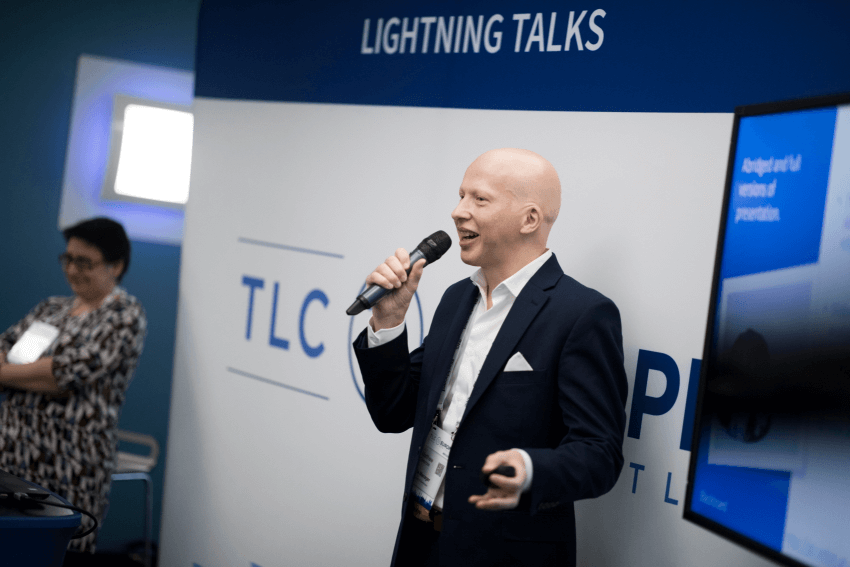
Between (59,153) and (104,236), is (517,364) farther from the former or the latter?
(59,153)

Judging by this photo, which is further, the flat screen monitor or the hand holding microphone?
the hand holding microphone

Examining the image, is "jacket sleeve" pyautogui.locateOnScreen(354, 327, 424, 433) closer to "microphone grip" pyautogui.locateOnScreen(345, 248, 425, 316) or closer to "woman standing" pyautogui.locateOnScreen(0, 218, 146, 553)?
"microphone grip" pyautogui.locateOnScreen(345, 248, 425, 316)

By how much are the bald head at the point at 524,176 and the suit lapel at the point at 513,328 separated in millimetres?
163

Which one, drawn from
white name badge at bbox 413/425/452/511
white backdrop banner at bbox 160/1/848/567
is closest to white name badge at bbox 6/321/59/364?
white backdrop banner at bbox 160/1/848/567

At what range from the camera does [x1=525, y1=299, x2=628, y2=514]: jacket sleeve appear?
147cm

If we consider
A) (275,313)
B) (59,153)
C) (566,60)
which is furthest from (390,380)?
(59,153)

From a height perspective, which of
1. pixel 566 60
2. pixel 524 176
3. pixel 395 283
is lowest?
pixel 395 283

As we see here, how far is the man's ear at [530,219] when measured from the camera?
5.91ft

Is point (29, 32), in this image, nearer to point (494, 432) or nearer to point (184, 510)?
point (184, 510)

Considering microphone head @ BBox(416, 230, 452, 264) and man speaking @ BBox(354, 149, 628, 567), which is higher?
microphone head @ BBox(416, 230, 452, 264)

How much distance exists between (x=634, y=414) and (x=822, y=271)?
0.80 metres

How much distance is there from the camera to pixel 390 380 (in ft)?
6.28

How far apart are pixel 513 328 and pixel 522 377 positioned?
0.11m

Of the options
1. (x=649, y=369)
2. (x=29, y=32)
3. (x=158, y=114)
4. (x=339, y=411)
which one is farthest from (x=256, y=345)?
(x=29, y=32)
